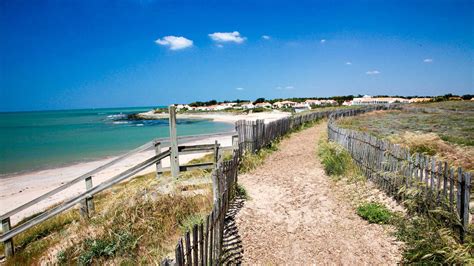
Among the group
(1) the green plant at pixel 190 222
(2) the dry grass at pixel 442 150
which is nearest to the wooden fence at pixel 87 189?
(1) the green plant at pixel 190 222

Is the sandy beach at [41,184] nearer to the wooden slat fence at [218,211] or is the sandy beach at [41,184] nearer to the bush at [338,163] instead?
the wooden slat fence at [218,211]

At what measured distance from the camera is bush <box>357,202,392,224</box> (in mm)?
5293

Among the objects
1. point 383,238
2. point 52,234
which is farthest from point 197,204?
point 52,234

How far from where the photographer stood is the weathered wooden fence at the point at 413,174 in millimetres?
4160

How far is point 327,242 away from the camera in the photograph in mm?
4703

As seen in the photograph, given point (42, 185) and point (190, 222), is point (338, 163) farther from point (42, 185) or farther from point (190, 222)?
point (42, 185)

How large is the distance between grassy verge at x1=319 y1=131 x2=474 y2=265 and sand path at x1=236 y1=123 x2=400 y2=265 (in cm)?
22

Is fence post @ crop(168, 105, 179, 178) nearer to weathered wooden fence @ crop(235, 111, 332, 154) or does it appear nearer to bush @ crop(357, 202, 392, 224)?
Result: weathered wooden fence @ crop(235, 111, 332, 154)

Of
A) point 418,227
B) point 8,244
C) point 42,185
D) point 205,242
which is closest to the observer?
point 205,242

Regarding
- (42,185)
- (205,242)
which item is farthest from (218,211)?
(42,185)

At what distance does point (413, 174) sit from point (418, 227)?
1.34 metres

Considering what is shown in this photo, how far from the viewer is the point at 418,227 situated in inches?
178

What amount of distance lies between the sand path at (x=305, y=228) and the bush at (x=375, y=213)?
139mm

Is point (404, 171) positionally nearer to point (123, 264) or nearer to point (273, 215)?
point (273, 215)
